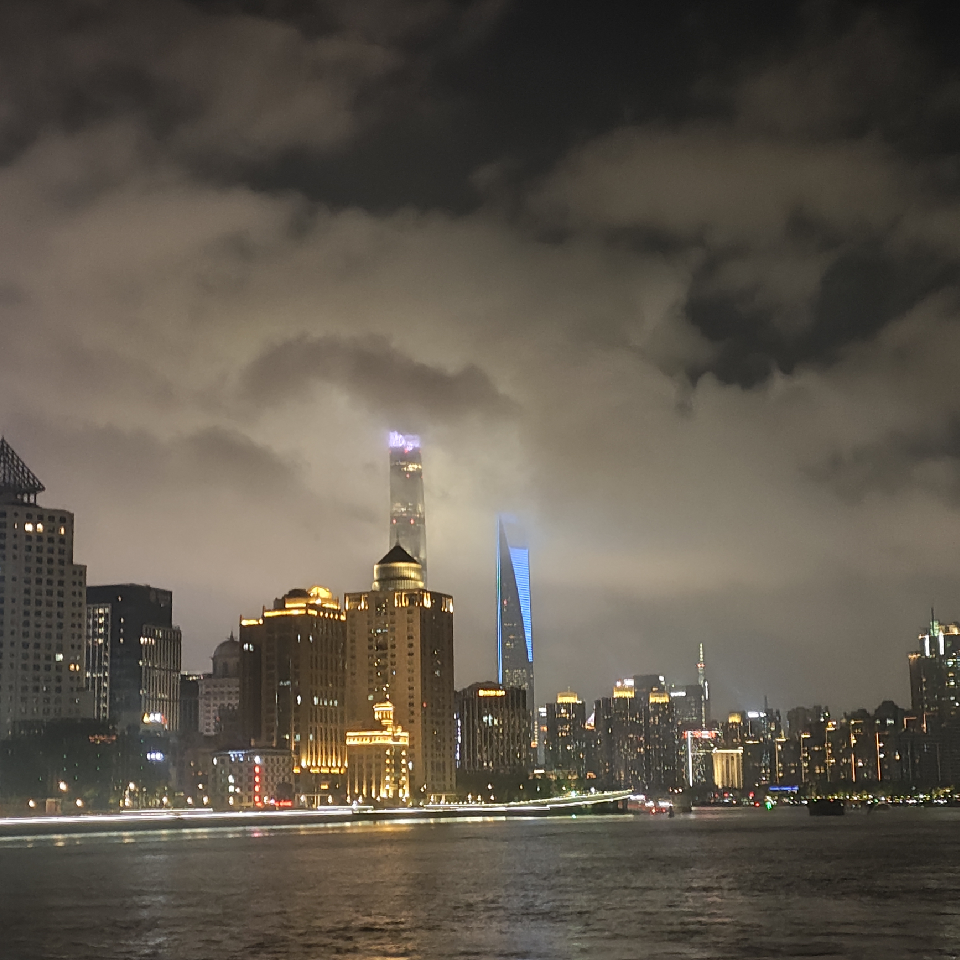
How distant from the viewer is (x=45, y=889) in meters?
107

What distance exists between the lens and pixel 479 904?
301 ft

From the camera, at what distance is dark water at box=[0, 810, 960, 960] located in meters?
68.7

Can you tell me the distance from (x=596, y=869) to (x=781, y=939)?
57.6 metres

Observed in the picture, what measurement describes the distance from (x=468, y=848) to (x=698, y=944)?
102 meters

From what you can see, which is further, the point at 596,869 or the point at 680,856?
the point at 680,856

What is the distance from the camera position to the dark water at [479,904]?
225 ft

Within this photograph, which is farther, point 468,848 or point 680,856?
point 468,848

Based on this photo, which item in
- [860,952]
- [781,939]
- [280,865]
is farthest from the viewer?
[280,865]

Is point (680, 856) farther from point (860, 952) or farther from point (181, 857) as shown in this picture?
point (860, 952)

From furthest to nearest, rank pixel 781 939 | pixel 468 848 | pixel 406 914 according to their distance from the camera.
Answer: pixel 468 848, pixel 406 914, pixel 781 939

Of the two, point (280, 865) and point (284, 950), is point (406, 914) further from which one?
point (280, 865)

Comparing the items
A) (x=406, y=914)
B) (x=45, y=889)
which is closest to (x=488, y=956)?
(x=406, y=914)

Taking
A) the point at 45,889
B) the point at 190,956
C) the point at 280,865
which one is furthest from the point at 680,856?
the point at 190,956

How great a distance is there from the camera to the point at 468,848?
168375mm
